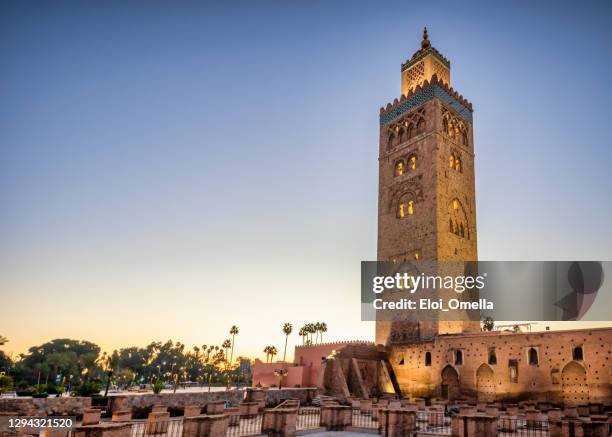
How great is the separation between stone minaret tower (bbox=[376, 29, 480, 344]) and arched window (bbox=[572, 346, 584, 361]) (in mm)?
10649

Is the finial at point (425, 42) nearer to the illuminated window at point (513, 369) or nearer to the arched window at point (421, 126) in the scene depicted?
the arched window at point (421, 126)

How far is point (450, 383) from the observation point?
29844 millimetres

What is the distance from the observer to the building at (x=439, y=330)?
24.3 metres

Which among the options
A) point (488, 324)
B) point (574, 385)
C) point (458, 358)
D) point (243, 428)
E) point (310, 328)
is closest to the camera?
point (243, 428)

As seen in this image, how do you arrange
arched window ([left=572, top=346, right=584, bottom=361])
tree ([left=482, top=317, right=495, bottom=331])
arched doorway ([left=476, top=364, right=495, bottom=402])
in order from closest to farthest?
arched window ([left=572, top=346, right=584, bottom=361]), arched doorway ([left=476, top=364, right=495, bottom=402]), tree ([left=482, top=317, right=495, bottom=331])

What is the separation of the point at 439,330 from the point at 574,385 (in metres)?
10.8

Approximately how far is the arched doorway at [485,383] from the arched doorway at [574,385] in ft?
14.4

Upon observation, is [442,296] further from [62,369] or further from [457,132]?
[62,369]

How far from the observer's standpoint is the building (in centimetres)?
2433

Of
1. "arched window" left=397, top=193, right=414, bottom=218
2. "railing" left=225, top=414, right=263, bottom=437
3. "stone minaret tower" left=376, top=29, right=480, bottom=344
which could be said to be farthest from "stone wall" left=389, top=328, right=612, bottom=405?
"railing" left=225, top=414, right=263, bottom=437

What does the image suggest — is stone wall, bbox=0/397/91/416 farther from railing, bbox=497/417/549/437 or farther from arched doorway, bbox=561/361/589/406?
arched doorway, bbox=561/361/589/406

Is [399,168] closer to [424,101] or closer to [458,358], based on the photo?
[424,101]

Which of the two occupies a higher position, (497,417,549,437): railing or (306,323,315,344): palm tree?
(306,323,315,344): palm tree

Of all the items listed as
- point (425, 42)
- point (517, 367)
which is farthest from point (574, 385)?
point (425, 42)
